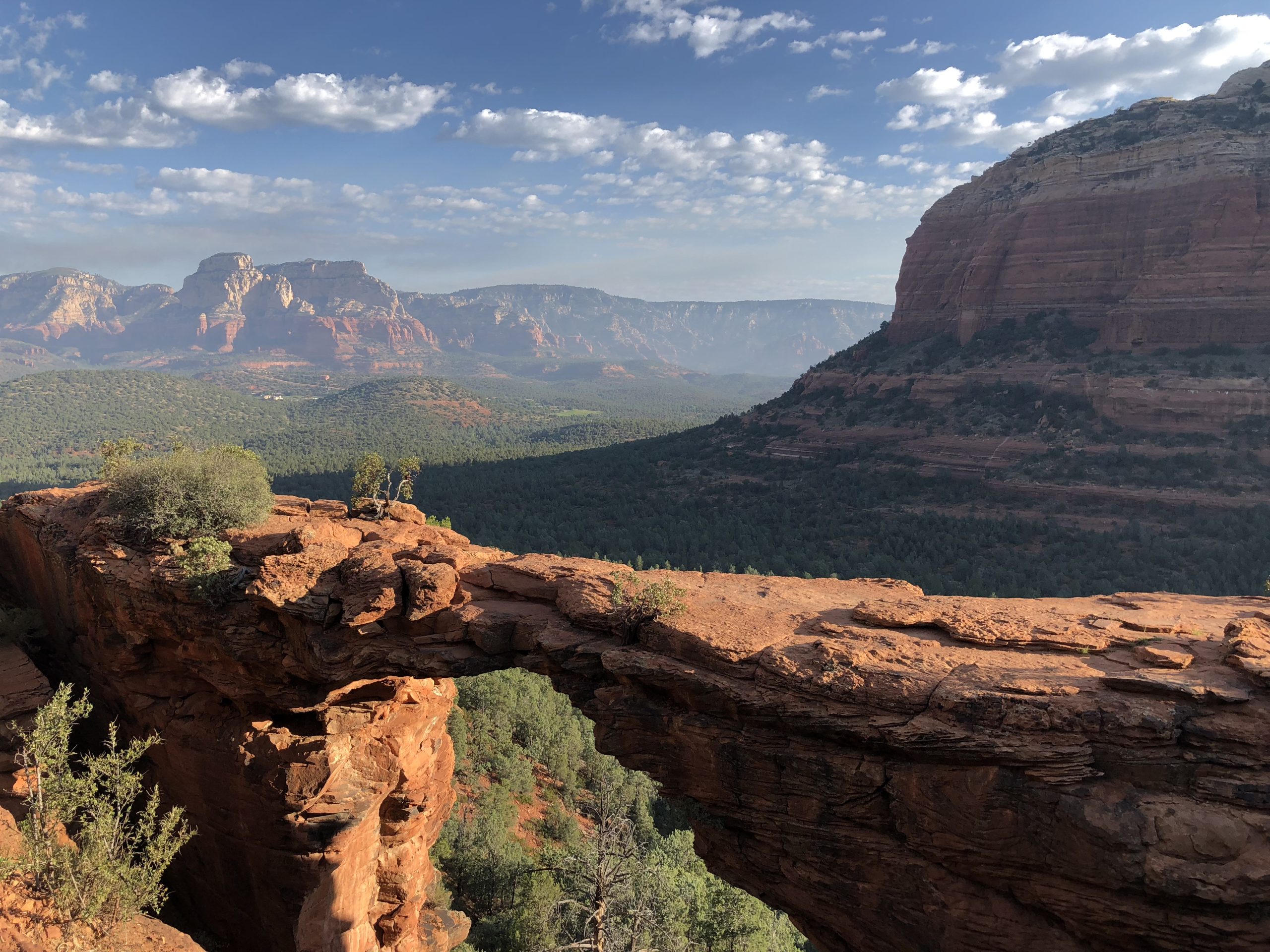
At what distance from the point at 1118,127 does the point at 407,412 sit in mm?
138305

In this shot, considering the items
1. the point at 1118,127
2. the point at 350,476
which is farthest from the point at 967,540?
the point at 350,476

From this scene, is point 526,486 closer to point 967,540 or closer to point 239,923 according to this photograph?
point 967,540

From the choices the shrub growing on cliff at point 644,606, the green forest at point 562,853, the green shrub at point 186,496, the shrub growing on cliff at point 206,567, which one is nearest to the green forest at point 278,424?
the green forest at point 562,853

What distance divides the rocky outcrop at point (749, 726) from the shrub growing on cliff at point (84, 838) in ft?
11.7

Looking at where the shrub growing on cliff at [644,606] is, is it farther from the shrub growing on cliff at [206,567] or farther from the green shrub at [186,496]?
the green shrub at [186,496]

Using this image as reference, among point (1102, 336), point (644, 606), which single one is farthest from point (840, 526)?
point (644, 606)

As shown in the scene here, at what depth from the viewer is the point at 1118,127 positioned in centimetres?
7050

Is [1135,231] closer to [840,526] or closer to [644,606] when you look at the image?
[840,526]

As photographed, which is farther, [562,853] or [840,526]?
[840,526]

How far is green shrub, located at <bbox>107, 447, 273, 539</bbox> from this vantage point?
15891mm

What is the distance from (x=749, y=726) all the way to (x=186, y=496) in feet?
48.4

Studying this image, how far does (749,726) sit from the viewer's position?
1059 cm

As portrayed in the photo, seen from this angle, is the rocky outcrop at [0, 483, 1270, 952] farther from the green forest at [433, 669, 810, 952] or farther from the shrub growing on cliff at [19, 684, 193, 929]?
the shrub growing on cliff at [19, 684, 193, 929]

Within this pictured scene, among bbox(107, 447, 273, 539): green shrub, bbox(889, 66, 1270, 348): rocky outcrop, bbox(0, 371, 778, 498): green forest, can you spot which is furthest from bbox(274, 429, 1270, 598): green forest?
bbox(0, 371, 778, 498): green forest
